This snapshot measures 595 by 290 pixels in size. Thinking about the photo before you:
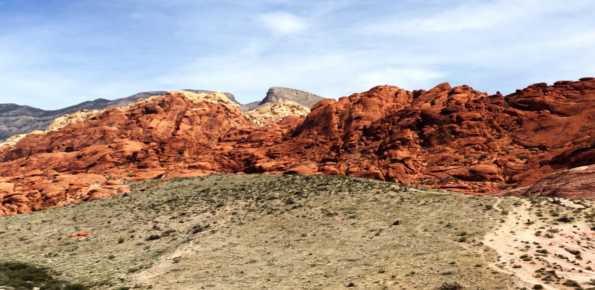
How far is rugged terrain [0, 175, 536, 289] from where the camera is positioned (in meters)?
31.0

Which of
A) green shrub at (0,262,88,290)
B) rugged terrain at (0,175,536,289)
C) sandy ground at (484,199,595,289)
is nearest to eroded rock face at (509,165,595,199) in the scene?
sandy ground at (484,199,595,289)

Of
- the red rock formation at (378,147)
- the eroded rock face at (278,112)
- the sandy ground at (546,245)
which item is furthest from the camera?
the eroded rock face at (278,112)

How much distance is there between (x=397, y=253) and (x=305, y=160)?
47.3 m

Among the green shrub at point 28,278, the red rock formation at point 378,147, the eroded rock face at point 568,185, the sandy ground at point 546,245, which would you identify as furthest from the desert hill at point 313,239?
the red rock formation at point 378,147

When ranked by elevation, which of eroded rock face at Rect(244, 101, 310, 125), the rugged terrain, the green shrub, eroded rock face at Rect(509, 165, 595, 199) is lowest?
the green shrub

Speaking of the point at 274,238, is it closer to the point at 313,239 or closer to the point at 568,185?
the point at 313,239

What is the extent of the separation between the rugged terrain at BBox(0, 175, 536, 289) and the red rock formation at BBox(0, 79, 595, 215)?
10.4 meters

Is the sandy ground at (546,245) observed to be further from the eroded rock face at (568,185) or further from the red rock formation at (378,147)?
the red rock formation at (378,147)

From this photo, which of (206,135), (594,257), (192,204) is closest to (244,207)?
(192,204)

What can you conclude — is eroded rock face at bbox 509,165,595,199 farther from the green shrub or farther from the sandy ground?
the green shrub

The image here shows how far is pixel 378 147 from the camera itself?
73.5 m

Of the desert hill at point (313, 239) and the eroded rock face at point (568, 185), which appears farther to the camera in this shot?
the eroded rock face at point (568, 185)

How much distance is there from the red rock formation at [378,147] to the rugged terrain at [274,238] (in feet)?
34.1

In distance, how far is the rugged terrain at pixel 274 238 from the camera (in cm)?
3102
